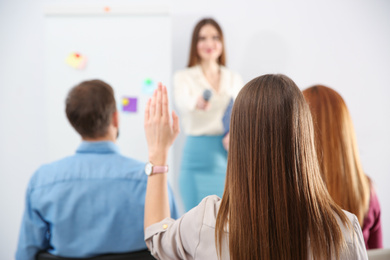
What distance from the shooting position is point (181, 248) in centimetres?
79

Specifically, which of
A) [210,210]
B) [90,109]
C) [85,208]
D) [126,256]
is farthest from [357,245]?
[90,109]

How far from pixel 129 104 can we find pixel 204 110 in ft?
1.70

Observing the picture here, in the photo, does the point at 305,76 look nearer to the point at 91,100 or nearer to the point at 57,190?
the point at 91,100

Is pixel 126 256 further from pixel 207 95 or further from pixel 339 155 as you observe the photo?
pixel 207 95

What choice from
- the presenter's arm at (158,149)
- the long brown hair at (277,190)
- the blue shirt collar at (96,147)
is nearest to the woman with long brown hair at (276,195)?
the long brown hair at (277,190)

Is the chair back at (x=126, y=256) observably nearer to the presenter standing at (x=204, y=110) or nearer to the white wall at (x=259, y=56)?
the presenter standing at (x=204, y=110)

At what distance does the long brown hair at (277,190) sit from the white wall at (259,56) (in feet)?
7.16

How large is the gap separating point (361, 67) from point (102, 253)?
2.54 m

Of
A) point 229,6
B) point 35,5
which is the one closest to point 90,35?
point 35,5

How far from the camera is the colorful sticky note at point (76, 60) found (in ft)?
8.21

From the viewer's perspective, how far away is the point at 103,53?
2.52 metres

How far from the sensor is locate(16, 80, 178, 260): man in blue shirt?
48.6 inches

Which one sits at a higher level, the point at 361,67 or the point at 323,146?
the point at 361,67

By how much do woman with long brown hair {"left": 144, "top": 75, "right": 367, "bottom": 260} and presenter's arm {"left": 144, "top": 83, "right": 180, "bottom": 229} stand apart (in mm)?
149
